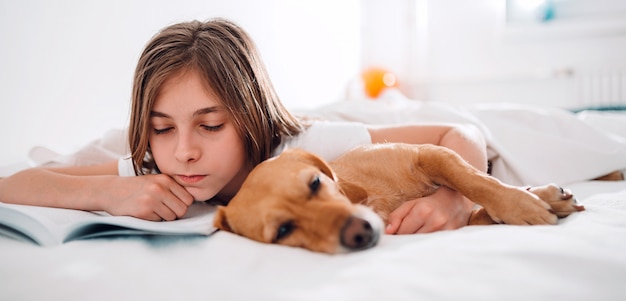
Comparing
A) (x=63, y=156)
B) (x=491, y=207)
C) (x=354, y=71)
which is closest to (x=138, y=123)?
(x=63, y=156)

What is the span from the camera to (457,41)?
17.8 ft

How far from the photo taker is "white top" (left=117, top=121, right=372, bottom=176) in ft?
5.46

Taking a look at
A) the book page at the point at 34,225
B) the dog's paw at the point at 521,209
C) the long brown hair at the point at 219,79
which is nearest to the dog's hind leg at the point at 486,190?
the dog's paw at the point at 521,209

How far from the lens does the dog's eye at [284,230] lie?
1.09 meters

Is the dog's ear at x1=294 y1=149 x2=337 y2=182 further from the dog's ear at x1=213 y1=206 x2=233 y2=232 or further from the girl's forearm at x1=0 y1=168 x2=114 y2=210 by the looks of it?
the girl's forearm at x1=0 y1=168 x2=114 y2=210

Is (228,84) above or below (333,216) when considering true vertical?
above

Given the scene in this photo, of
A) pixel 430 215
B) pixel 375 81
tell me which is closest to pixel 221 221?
pixel 430 215

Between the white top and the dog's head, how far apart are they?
387 millimetres

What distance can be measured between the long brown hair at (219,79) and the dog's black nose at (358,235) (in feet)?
2.05

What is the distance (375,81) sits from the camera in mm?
5383

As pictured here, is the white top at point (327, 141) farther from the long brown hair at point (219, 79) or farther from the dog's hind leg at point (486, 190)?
the dog's hind leg at point (486, 190)

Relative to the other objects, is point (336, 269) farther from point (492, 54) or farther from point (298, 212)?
point (492, 54)

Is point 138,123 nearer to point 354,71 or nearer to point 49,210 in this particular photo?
point 49,210

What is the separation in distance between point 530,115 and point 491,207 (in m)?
1.24
